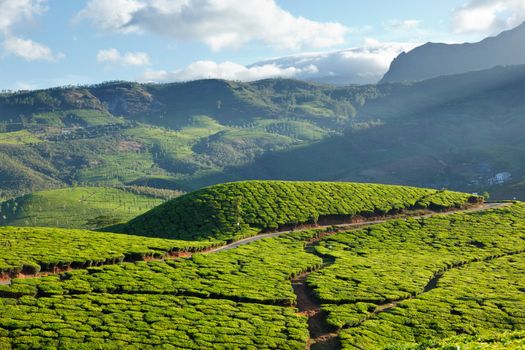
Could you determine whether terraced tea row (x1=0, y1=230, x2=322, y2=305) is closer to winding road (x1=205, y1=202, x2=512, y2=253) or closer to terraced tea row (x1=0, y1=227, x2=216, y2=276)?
terraced tea row (x1=0, y1=227, x2=216, y2=276)

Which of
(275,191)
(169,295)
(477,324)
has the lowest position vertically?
(477,324)

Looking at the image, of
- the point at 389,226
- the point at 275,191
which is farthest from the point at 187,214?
the point at 389,226

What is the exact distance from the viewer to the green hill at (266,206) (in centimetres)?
9556

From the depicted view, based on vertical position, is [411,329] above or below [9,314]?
below

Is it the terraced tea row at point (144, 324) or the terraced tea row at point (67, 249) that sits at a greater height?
the terraced tea row at point (67, 249)

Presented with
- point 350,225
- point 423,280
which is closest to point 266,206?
point 350,225

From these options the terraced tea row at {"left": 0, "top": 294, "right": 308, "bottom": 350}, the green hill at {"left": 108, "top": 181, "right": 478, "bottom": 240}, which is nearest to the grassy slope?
the terraced tea row at {"left": 0, "top": 294, "right": 308, "bottom": 350}

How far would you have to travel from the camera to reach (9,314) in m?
43.9

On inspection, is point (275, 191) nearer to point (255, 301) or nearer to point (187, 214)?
point (187, 214)

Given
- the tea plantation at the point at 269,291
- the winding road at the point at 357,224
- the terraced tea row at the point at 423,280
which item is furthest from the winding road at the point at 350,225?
the terraced tea row at the point at 423,280

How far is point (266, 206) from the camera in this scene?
103812 mm

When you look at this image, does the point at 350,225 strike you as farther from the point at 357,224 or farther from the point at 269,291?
the point at 269,291

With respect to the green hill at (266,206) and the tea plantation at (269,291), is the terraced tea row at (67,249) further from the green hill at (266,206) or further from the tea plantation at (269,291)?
the green hill at (266,206)

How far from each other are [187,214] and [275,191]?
Answer: 73.7 feet
